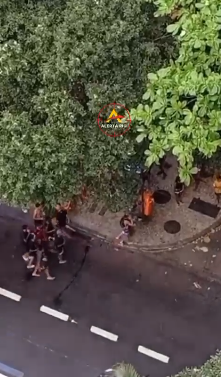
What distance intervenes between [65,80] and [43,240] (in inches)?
246

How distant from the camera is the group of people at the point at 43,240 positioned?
1644 cm

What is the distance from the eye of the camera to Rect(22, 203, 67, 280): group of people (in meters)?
16.4

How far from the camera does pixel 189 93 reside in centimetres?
952

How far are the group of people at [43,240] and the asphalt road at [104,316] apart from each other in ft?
Result: 0.90

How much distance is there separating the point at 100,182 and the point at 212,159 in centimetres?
251

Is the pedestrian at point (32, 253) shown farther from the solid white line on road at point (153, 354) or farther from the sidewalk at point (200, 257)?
the solid white line on road at point (153, 354)

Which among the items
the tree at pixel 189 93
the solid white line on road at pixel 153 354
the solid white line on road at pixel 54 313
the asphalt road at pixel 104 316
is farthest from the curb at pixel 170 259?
the tree at pixel 189 93

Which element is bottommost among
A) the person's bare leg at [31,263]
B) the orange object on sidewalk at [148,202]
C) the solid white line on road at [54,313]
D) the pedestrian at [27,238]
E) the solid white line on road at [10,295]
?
the solid white line on road at [54,313]

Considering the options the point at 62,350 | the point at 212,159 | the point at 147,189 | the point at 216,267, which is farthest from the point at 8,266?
the point at 212,159

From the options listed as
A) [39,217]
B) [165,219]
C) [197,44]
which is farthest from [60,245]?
[197,44]

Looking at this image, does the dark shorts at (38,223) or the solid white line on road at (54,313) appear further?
the dark shorts at (38,223)

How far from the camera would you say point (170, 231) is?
17.7 m

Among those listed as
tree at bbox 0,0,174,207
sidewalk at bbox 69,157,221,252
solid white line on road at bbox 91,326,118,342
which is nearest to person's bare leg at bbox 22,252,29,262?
sidewalk at bbox 69,157,221,252

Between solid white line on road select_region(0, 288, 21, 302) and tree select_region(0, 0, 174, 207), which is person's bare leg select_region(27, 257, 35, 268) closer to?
solid white line on road select_region(0, 288, 21, 302)
